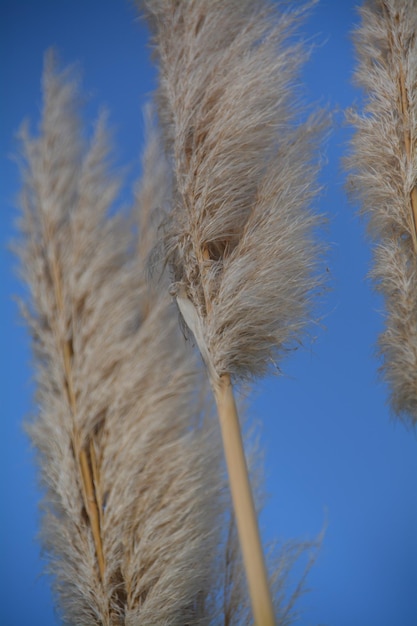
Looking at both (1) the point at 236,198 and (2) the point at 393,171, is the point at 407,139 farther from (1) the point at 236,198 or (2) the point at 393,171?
(1) the point at 236,198

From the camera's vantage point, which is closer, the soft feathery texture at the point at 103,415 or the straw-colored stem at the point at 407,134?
the soft feathery texture at the point at 103,415

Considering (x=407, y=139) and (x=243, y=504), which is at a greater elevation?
(x=407, y=139)

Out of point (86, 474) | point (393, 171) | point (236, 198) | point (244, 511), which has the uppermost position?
point (393, 171)

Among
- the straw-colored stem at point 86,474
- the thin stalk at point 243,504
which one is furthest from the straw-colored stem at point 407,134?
the straw-colored stem at point 86,474

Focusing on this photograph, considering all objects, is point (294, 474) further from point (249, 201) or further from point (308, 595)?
point (249, 201)

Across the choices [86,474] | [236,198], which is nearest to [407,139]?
[236,198]

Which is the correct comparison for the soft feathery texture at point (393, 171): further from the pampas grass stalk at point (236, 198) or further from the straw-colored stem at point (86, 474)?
the straw-colored stem at point (86, 474)
